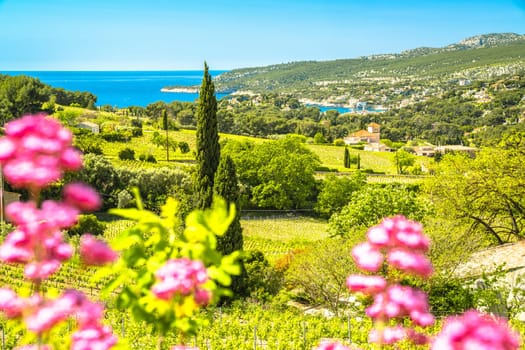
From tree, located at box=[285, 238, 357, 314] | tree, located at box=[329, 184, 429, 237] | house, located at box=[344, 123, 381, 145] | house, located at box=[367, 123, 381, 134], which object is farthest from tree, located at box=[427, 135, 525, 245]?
house, located at box=[367, 123, 381, 134]

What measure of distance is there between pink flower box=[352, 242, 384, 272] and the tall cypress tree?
67.6ft

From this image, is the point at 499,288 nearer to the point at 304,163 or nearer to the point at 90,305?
the point at 90,305

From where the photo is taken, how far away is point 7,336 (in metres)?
11.0

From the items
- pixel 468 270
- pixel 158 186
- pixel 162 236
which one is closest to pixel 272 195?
pixel 158 186

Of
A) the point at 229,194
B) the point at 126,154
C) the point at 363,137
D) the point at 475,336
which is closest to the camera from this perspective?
the point at 475,336

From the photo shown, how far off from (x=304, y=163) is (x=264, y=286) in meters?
30.8

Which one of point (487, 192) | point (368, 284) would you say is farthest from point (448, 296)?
point (368, 284)

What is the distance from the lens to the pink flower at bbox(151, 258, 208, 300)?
223cm

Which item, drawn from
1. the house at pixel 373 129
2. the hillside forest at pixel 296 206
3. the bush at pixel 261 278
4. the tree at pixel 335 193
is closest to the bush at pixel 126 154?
the hillside forest at pixel 296 206

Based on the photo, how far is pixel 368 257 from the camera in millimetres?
2242

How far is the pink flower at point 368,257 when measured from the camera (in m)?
2.22

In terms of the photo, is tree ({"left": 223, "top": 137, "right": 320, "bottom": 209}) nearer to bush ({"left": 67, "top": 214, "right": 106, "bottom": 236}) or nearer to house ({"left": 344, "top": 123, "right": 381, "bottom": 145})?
bush ({"left": 67, "top": 214, "right": 106, "bottom": 236})

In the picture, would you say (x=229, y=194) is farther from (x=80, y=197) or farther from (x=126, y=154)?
(x=126, y=154)

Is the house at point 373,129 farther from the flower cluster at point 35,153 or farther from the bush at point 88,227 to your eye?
the flower cluster at point 35,153
